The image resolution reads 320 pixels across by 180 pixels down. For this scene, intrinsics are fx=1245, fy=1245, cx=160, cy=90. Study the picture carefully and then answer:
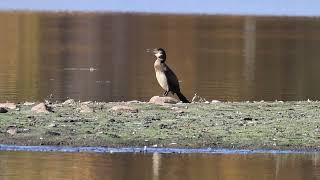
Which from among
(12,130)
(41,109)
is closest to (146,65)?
(41,109)

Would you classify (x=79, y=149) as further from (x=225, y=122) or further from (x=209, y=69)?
(x=209, y=69)

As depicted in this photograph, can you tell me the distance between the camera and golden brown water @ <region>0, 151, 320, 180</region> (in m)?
16.3

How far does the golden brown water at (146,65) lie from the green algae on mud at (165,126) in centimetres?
739

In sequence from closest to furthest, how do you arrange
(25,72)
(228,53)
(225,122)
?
(225,122) → (25,72) → (228,53)

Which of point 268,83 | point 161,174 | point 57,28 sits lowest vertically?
point 161,174

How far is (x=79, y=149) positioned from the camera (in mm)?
18516

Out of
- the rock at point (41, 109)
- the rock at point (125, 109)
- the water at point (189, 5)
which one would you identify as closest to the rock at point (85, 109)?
the rock at point (125, 109)

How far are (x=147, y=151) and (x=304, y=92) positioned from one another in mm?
16482

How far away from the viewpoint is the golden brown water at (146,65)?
3306 centimetres

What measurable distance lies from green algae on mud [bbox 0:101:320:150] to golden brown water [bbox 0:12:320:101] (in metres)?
7.39

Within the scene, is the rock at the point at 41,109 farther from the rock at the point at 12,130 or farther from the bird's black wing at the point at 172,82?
the bird's black wing at the point at 172,82

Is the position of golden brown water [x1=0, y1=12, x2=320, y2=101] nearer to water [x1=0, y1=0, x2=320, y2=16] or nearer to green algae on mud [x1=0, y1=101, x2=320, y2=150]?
green algae on mud [x1=0, y1=101, x2=320, y2=150]

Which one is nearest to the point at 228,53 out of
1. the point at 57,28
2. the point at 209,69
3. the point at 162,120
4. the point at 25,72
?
the point at 209,69

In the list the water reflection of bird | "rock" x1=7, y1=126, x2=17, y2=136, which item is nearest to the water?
the water reflection of bird
